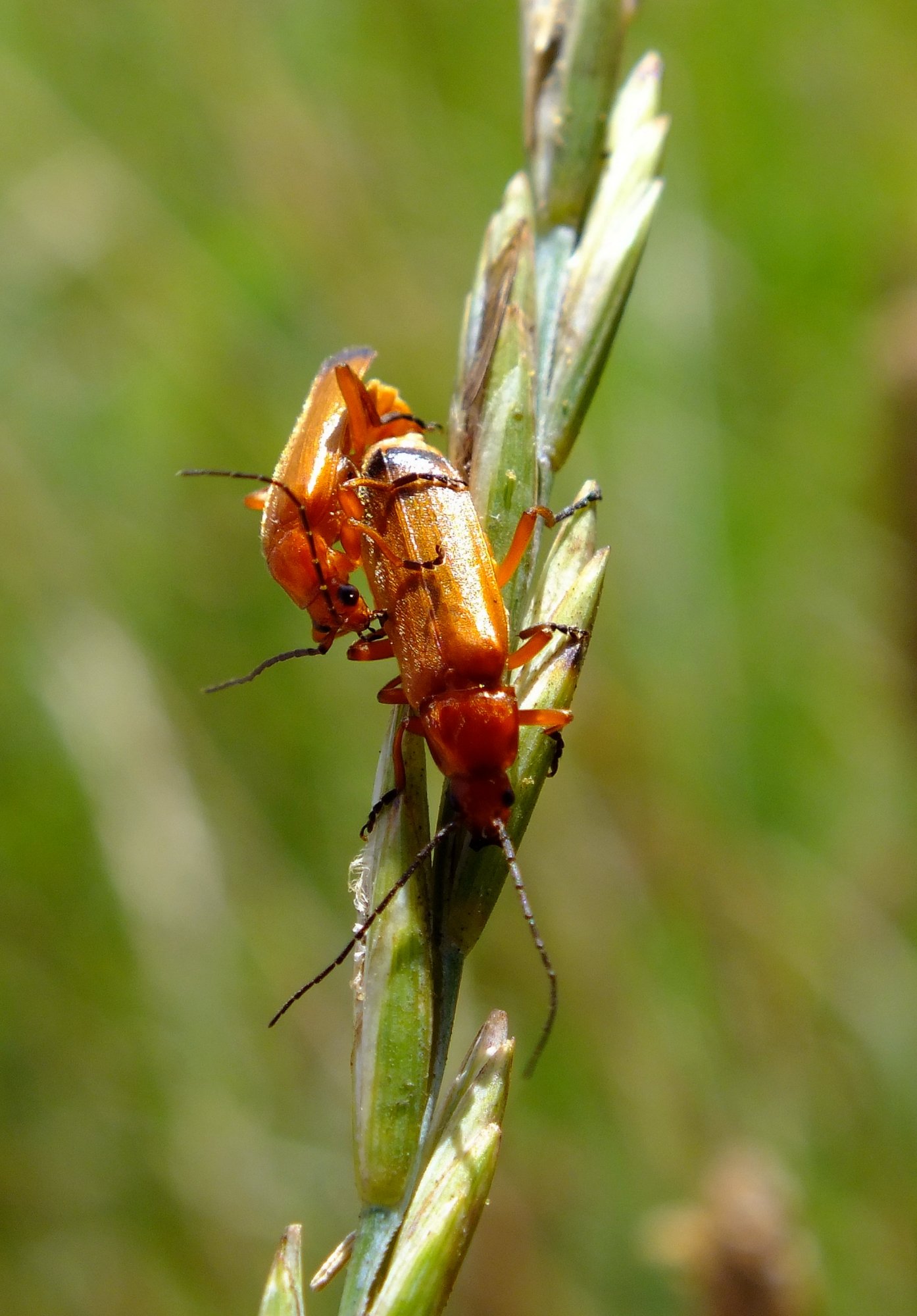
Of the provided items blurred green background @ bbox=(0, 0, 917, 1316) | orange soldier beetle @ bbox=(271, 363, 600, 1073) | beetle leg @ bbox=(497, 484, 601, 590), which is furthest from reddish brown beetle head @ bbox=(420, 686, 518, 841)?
blurred green background @ bbox=(0, 0, 917, 1316)

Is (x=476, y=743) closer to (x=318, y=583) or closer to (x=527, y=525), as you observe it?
(x=527, y=525)

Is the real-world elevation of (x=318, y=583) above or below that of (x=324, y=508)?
below

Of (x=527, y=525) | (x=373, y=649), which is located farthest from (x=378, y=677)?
(x=527, y=525)

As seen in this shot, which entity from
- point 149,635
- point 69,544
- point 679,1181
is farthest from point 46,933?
point 679,1181

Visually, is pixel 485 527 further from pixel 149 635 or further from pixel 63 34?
pixel 63 34

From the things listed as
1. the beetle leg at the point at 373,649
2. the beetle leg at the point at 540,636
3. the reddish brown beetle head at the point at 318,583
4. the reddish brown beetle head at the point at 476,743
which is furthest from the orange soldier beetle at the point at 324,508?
the beetle leg at the point at 540,636

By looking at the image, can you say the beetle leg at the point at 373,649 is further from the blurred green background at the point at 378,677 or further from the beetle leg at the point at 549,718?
the blurred green background at the point at 378,677

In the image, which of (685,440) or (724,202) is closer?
(685,440)

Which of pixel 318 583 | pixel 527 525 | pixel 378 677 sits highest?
pixel 527 525
